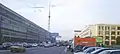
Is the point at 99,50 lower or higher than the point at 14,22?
lower

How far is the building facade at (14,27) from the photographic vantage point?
11144 centimetres

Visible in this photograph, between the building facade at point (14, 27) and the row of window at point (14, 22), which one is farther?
the row of window at point (14, 22)

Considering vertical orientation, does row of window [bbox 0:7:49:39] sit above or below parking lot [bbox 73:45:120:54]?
above

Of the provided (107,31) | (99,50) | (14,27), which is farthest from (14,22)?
(99,50)

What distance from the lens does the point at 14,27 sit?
426ft

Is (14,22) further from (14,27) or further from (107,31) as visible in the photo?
(107,31)

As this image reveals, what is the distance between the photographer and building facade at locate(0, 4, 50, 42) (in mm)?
111438

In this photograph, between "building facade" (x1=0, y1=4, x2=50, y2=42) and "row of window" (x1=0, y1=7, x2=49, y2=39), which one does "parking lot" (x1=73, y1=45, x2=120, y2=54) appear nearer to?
"building facade" (x1=0, y1=4, x2=50, y2=42)

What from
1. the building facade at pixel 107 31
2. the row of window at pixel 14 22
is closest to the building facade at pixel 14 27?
the row of window at pixel 14 22

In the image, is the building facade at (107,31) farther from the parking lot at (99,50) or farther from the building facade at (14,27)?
the parking lot at (99,50)

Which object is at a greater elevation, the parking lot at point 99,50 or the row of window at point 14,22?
Answer: the row of window at point 14,22

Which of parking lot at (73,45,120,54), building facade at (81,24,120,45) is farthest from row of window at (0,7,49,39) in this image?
parking lot at (73,45,120,54)

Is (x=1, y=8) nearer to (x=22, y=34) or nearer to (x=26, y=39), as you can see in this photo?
(x=22, y=34)

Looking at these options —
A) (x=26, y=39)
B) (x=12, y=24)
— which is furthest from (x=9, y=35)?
(x=26, y=39)
